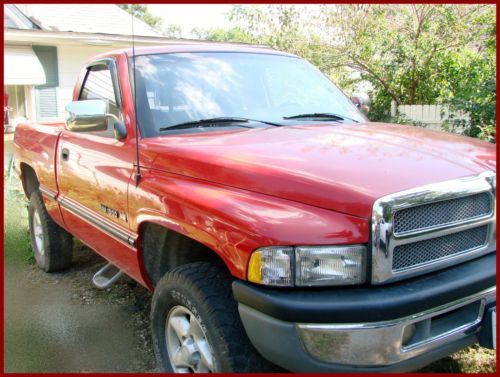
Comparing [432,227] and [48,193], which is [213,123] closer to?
[432,227]

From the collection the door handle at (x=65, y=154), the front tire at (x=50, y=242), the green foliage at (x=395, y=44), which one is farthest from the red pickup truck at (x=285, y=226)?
the green foliage at (x=395, y=44)

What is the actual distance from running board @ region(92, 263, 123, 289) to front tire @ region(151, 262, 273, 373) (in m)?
1.05

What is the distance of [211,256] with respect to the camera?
108 inches

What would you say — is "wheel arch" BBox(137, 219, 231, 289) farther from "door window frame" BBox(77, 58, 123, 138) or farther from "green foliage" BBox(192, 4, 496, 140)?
"green foliage" BBox(192, 4, 496, 140)

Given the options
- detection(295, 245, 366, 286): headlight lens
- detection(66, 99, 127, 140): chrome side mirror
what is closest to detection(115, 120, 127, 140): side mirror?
detection(66, 99, 127, 140): chrome side mirror

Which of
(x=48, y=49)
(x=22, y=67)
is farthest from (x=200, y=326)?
(x=48, y=49)

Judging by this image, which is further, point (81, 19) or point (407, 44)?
point (81, 19)

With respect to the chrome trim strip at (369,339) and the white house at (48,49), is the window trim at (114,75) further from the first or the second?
the white house at (48,49)

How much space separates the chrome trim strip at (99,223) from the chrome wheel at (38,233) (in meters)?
0.99

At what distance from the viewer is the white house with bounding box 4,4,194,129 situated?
43.4ft

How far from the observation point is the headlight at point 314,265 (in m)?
2.06

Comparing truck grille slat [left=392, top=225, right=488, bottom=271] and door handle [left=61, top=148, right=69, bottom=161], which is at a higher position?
door handle [left=61, top=148, right=69, bottom=161]

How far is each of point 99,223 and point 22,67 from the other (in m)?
11.6

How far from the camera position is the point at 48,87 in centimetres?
1452
